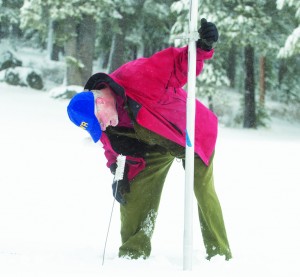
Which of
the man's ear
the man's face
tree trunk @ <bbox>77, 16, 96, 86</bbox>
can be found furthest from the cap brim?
tree trunk @ <bbox>77, 16, 96, 86</bbox>

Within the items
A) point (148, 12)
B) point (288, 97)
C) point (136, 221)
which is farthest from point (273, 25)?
point (136, 221)

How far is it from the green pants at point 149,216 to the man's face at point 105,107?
68cm

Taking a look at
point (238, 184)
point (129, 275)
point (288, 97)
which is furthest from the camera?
point (288, 97)

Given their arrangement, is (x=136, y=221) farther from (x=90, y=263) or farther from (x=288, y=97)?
(x=288, y=97)

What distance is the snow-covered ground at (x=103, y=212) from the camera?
3.05m

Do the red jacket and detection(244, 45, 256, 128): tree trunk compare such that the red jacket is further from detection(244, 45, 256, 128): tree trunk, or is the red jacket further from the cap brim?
detection(244, 45, 256, 128): tree trunk

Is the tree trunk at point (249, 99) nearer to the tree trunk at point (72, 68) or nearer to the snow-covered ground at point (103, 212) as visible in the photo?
the snow-covered ground at point (103, 212)

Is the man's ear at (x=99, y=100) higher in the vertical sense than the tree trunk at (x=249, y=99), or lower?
higher

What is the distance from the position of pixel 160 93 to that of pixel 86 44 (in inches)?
528

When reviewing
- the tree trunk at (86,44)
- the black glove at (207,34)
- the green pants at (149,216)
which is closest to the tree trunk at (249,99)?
the tree trunk at (86,44)

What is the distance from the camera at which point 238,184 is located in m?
6.84

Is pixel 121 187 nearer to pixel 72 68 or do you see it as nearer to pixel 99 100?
pixel 99 100

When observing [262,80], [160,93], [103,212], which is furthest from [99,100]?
[262,80]

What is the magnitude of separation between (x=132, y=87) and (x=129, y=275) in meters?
1.13
